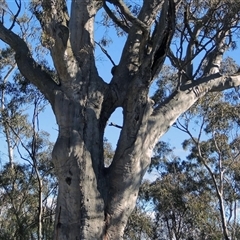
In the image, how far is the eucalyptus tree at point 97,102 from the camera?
598cm

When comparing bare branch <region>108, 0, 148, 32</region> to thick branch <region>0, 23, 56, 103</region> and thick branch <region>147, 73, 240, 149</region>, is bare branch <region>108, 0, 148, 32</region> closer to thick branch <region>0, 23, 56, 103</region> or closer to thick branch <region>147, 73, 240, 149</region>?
thick branch <region>147, 73, 240, 149</region>

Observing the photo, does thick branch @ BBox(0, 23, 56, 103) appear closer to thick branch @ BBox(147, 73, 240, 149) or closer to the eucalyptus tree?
the eucalyptus tree

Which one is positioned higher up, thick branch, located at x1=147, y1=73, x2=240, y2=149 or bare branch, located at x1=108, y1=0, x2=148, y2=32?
bare branch, located at x1=108, y1=0, x2=148, y2=32

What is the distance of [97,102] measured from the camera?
6.57 meters

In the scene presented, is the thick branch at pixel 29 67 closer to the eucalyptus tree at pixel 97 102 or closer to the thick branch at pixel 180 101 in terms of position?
the eucalyptus tree at pixel 97 102

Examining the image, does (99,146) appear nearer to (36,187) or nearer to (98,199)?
(98,199)

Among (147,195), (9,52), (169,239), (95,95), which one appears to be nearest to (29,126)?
(9,52)

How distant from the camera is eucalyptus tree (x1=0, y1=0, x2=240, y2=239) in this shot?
598cm

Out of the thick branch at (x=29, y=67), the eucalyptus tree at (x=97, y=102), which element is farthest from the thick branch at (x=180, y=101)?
the thick branch at (x=29, y=67)

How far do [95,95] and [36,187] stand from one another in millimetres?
11729

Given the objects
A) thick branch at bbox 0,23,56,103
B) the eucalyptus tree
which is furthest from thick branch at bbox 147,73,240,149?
thick branch at bbox 0,23,56,103

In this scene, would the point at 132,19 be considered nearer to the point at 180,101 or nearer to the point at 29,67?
the point at 180,101

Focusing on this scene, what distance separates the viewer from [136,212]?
1941 centimetres

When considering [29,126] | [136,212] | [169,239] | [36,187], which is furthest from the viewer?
[169,239]
